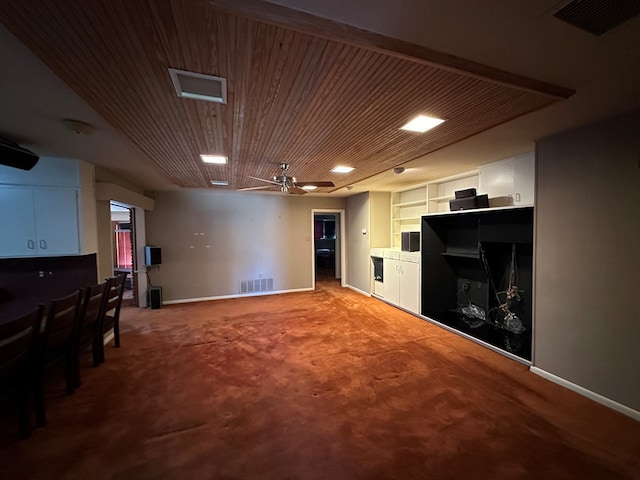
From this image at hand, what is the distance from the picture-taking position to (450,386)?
2512 millimetres

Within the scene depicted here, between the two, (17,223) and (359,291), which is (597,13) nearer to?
(17,223)

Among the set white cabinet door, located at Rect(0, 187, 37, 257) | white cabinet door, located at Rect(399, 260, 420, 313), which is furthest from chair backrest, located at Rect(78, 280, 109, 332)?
white cabinet door, located at Rect(399, 260, 420, 313)

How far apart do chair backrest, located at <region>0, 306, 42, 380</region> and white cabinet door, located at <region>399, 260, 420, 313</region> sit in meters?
4.63

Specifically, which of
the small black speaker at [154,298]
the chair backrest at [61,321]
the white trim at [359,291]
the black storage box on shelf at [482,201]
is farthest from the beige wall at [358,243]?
the chair backrest at [61,321]

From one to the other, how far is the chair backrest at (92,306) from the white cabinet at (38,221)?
864 mm

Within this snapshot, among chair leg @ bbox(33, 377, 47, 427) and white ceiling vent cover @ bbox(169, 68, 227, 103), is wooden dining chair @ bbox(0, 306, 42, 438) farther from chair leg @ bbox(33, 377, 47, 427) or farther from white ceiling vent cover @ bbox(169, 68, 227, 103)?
white ceiling vent cover @ bbox(169, 68, 227, 103)

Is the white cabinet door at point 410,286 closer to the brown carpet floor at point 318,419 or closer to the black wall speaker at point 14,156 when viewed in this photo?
the brown carpet floor at point 318,419

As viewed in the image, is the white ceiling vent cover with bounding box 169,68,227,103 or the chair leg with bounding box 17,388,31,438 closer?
the white ceiling vent cover with bounding box 169,68,227,103

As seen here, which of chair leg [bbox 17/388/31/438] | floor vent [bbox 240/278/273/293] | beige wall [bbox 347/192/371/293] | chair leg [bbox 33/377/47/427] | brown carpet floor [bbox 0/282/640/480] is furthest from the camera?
floor vent [bbox 240/278/273/293]

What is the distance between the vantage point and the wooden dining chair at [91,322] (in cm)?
254

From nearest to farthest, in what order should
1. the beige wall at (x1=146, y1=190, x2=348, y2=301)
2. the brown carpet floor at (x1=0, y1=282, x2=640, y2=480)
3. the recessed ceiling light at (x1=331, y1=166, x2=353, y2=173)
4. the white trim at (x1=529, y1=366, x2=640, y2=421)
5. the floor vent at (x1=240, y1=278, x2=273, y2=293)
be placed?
the brown carpet floor at (x1=0, y1=282, x2=640, y2=480) < the white trim at (x1=529, y1=366, x2=640, y2=421) < the recessed ceiling light at (x1=331, y1=166, x2=353, y2=173) < the beige wall at (x1=146, y1=190, x2=348, y2=301) < the floor vent at (x1=240, y1=278, x2=273, y2=293)

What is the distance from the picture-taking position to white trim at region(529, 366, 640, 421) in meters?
2.11

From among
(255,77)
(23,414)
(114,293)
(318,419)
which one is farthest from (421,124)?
(114,293)

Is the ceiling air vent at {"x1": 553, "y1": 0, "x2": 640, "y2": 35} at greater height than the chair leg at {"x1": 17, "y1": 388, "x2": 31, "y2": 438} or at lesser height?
greater
